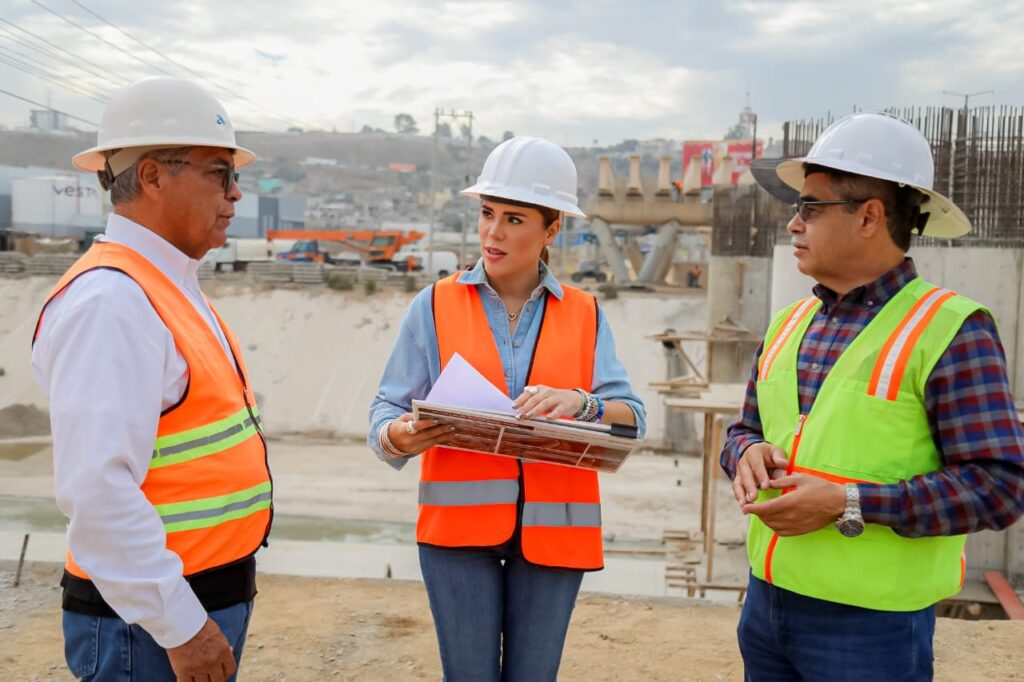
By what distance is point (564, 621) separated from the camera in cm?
270

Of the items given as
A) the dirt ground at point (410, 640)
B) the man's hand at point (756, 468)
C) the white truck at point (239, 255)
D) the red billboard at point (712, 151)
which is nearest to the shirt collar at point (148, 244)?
the man's hand at point (756, 468)

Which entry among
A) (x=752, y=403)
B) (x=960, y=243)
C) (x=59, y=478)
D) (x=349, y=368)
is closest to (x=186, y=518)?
(x=59, y=478)

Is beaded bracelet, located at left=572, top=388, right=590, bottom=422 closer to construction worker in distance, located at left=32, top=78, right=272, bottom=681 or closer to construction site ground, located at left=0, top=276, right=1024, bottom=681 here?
construction worker in distance, located at left=32, top=78, right=272, bottom=681

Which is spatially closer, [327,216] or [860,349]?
A: [860,349]

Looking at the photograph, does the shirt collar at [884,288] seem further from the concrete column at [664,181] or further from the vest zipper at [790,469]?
the concrete column at [664,181]

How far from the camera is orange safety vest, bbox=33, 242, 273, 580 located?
6.75 feet

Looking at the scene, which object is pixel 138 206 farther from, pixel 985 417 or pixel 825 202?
pixel 985 417

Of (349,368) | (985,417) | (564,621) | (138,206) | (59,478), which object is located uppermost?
(138,206)

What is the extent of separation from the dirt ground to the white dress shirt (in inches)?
118

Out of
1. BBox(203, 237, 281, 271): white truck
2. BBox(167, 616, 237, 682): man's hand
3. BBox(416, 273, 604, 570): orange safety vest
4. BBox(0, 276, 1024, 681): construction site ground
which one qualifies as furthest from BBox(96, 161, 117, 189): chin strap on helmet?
BBox(203, 237, 281, 271): white truck

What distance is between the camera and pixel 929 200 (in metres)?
2.45

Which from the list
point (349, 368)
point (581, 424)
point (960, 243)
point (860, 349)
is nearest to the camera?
point (860, 349)

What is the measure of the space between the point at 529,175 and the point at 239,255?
40.3 metres

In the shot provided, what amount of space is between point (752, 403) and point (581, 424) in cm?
57
